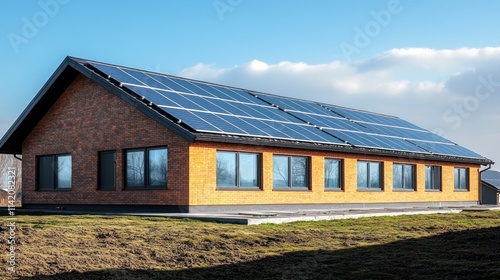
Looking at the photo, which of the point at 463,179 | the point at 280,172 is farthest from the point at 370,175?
the point at 463,179

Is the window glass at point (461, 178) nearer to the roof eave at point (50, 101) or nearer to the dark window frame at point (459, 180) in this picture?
the dark window frame at point (459, 180)

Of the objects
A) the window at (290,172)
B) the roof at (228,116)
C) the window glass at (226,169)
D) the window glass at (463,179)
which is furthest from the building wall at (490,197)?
the window glass at (226,169)

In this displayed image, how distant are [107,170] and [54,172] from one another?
413 cm

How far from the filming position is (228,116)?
24984 mm

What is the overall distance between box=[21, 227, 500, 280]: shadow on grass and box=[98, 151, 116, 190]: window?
14167mm

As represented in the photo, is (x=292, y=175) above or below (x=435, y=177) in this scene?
above

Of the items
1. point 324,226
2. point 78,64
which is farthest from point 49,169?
point 324,226

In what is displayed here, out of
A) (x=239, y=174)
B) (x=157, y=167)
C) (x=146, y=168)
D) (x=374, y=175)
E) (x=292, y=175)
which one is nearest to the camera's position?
(x=157, y=167)

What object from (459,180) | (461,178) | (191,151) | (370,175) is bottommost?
(459,180)

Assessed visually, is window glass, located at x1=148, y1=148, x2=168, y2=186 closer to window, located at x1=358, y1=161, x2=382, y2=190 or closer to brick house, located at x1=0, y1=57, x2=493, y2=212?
brick house, located at x1=0, y1=57, x2=493, y2=212

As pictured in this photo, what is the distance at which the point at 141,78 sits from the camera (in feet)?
88.3

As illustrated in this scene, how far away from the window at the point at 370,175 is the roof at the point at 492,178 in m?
16.2

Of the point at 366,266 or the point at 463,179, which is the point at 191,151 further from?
the point at 463,179

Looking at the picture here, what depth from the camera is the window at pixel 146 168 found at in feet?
76.6
